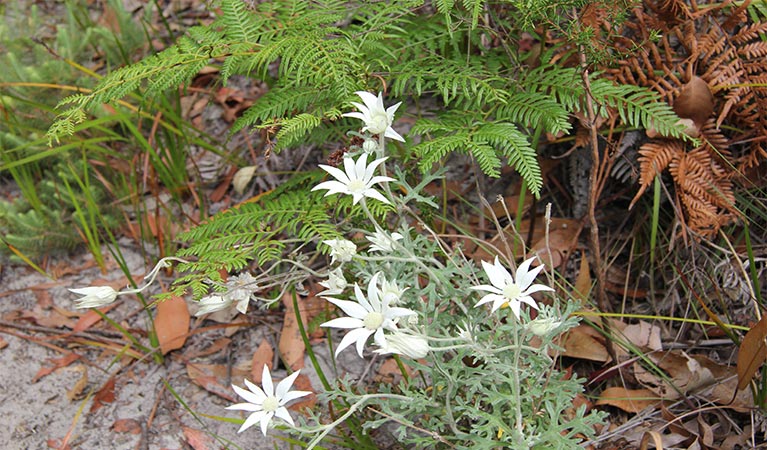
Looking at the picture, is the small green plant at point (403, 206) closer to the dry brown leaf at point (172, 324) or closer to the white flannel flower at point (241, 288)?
the white flannel flower at point (241, 288)

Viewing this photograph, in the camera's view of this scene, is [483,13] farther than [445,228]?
No

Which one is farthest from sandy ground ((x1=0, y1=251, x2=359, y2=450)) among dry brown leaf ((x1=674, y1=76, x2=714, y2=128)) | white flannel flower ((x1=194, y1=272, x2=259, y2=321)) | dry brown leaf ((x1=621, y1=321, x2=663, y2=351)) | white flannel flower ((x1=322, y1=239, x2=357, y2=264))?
dry brown leaf ((x1=674, y1=76, x2=714, y2=128))

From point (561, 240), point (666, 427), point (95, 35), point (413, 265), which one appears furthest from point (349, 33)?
point (95, 35)

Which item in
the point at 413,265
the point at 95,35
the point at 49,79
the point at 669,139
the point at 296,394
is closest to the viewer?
the point at 296,394

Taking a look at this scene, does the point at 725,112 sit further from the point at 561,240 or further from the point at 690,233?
the point at 561,240

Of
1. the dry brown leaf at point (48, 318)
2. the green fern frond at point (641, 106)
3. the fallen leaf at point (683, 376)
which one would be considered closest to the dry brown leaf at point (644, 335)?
the fallen leaf at point (683, 376)

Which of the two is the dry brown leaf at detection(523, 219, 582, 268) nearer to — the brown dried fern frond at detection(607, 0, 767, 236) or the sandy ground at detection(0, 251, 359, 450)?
the brown dried fern frond at detection(607, 0, 767, 236)

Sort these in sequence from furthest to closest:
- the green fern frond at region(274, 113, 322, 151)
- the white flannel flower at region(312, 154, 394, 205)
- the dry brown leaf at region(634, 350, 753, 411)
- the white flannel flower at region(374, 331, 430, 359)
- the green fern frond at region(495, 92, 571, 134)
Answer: the dry brown leaf at region(634, 350, 753, 411) → the green fern frond at region(495, 92, 571, 134) → the green fern frond at region(274, 113, 322, 151) → the white flannel flower at region(312, 154, 394, 205) → the white flannel flower at region(374, 331, 430, 359)
